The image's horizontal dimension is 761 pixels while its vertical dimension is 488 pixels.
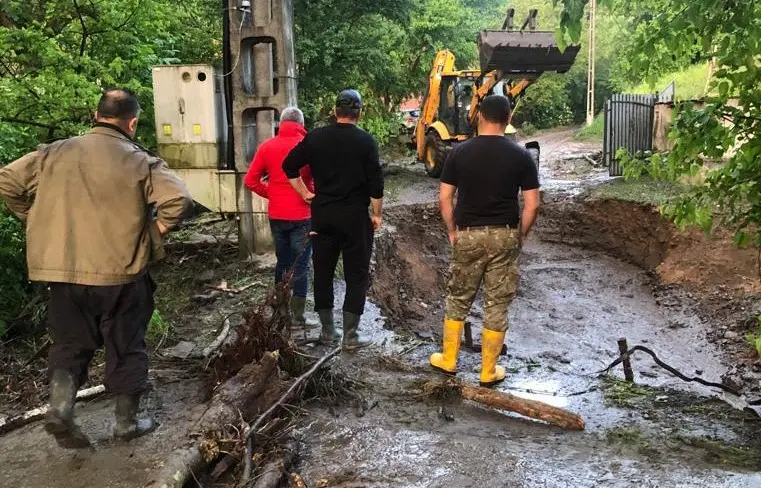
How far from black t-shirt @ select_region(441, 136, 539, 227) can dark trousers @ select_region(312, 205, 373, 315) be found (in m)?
0.94

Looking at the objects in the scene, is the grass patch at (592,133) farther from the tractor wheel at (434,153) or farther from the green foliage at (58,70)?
the green foliage at (58,70)

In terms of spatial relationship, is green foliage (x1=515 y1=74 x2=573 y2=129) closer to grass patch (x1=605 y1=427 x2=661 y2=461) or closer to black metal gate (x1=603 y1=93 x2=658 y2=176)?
black metal gate (x1=603 y1=93 x2=658 y2=176)

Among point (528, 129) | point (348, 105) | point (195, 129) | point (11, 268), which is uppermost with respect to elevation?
point (528, 129)

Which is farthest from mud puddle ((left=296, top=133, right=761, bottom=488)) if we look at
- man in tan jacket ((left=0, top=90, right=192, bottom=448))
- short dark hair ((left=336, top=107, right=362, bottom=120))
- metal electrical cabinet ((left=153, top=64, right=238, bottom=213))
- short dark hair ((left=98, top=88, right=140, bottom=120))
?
metal electrical cabinet ((left=153, top=64, right=238, bottom=213))

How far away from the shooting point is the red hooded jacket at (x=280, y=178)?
18.1 feet

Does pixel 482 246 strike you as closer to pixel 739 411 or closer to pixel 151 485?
pixel 739 411

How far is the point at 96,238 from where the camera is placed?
132 inches

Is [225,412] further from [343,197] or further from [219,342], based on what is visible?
[343,197]

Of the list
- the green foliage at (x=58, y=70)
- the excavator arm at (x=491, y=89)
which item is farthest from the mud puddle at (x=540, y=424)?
the excavator arm at (x=491, y=89)

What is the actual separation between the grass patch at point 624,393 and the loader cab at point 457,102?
1082 cm

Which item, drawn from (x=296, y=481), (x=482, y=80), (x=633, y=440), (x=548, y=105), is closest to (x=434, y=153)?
(x=482, y=80)

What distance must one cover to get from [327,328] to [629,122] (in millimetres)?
11881

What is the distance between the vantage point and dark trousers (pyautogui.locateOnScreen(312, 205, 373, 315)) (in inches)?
197

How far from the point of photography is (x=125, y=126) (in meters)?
3.52
